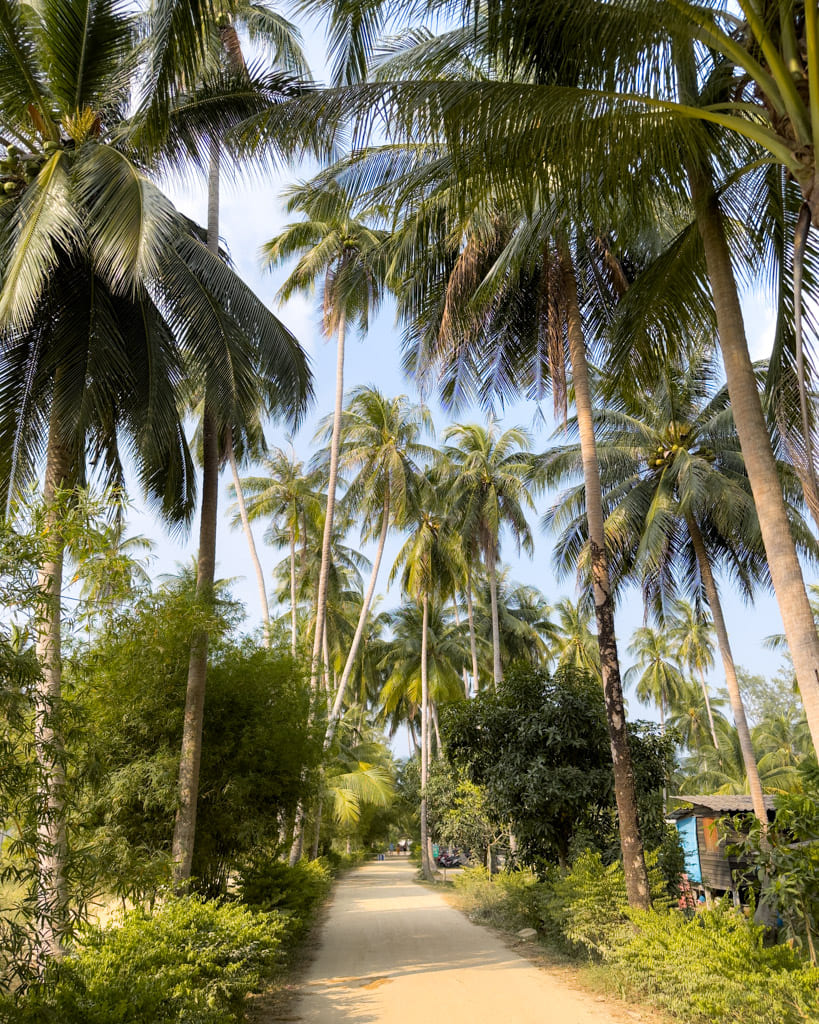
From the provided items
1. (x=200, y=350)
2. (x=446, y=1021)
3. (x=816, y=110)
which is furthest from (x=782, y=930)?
(x=200, y=350)

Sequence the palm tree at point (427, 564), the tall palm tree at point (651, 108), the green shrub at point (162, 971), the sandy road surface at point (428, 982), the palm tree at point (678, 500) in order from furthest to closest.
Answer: the palm tree at point (427, 564)
the palm tree at point (678, 500)
the sandy road surface at point (428, 982)
the tall palm tree at point (651, 108)
the green shrub at point (162, 971)

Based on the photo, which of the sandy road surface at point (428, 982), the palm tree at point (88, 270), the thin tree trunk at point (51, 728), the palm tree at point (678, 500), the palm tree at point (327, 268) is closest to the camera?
the thin tree trunk at point (51, 728)

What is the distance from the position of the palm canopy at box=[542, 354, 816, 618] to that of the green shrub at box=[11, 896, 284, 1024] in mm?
11872

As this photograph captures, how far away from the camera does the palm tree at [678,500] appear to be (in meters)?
16.0

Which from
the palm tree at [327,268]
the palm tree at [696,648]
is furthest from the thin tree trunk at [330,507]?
the palm tree at [696,648]

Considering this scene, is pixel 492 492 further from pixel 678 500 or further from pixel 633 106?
pixel 633 106

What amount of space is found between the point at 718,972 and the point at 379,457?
62.1ft

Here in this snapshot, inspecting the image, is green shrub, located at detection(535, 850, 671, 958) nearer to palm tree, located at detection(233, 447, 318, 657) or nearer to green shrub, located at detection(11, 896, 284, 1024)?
green shrub, located at detection(11, 896, 284, 1024)

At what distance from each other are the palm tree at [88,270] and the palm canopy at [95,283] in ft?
0.06

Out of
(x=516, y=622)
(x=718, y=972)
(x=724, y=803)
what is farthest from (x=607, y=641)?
(x=516, y=622)

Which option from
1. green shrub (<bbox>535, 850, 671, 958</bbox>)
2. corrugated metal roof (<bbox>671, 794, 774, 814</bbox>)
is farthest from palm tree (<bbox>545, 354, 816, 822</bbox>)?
green shrub (<bbox>535, 850, 671, 958</bbox>)

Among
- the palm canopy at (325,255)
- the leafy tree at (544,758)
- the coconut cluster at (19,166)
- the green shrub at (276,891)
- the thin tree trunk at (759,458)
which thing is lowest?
the green shrub at (276,891)

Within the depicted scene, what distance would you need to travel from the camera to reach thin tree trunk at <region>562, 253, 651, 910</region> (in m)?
9.06

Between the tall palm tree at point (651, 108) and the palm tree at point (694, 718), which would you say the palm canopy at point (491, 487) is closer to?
the tall palm tree at point (651, 108)
